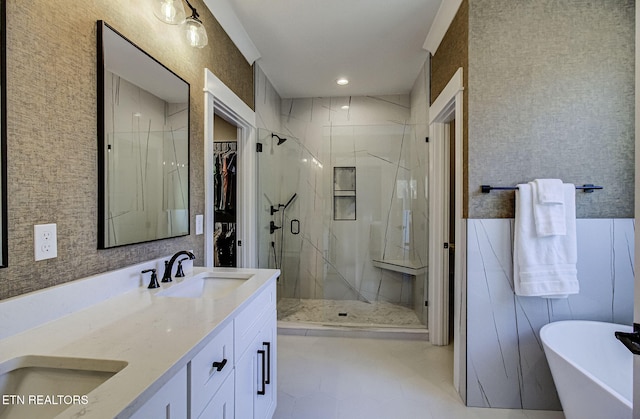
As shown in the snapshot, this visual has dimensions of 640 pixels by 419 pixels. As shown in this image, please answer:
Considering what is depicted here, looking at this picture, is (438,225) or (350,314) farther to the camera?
(350,314)

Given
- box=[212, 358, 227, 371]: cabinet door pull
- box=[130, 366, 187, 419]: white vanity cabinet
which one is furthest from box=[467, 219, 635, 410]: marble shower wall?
box=[130, 366, 187, 419]: white vanity cabinet

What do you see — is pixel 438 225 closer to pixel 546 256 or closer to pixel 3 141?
pixel 546 256

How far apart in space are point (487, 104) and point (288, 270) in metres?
2.64

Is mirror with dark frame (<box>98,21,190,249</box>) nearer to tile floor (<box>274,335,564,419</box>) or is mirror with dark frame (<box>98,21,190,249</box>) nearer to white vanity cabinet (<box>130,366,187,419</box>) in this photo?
white vanity cabinet (<box>130,366,187,419</box>)

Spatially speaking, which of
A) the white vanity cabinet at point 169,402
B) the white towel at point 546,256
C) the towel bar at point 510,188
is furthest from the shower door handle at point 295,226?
the white vanity cabinet at point 169,402

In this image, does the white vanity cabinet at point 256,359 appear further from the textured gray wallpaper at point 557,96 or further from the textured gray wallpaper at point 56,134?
the textured gray wallpaper at point 557,96

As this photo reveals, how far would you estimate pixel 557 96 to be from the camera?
6.03ft

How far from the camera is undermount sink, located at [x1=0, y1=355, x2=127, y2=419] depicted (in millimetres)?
678

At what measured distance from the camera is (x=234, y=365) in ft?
3.73

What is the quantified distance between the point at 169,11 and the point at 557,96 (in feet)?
7.23

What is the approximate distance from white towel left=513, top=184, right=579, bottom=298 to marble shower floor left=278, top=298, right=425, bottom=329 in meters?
1.39

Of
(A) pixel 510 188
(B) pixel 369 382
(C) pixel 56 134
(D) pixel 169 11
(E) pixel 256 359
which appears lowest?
(B) pixel 369 382

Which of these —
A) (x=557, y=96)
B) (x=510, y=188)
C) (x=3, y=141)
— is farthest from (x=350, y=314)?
(x=3, y=141)

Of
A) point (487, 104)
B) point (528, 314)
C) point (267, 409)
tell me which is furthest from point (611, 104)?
point (267, 409)
